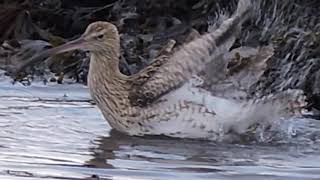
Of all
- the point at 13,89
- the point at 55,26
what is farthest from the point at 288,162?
the point at 55,26

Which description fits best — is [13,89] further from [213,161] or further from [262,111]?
[213,161]

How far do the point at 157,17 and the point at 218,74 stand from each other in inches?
154

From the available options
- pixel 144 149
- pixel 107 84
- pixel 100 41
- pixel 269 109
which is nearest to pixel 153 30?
pixel 100 41

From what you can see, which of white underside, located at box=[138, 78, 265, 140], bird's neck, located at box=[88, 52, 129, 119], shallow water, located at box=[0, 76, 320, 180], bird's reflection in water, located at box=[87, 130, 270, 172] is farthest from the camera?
bird's neck, located at box=[88, 52, 129, 119]

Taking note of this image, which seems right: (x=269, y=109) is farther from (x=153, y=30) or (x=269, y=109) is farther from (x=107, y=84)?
(x=153, y=30)

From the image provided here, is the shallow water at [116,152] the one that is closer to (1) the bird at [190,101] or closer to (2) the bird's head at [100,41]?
(1) the bird at [190,101]

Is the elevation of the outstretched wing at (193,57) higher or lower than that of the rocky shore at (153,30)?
lower

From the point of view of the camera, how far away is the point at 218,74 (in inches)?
343

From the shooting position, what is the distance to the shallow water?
693 centimetres

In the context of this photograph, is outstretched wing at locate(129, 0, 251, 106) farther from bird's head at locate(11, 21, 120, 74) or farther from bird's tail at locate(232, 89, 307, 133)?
bird's head at locate(11, 21, 120, 74)

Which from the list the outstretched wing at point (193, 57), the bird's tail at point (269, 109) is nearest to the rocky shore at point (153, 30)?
the bird's tail at point (269, 109)

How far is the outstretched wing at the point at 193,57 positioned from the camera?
8.57 metres

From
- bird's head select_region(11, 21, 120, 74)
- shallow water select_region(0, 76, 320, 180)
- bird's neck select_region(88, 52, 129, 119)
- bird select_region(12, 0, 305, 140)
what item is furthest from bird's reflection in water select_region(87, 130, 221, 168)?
bird's head select_region(11, 21, 120, 74)

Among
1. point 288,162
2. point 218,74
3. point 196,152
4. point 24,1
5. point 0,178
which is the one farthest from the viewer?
point 24,1
